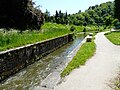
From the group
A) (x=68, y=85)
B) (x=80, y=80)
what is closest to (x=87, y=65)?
(x=80, y=80)

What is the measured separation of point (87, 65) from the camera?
11.5m

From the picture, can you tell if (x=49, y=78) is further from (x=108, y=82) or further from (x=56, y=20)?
(x=56, y=20)

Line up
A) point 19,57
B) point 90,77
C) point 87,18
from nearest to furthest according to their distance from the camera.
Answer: point 90,77 → point 19,57 → point 87,18

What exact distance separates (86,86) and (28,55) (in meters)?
7.15

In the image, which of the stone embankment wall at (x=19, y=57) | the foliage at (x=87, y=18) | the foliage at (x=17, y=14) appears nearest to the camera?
the stone embankment wall at (x=19, y=57)

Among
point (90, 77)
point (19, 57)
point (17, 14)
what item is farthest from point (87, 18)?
point (90, 77)

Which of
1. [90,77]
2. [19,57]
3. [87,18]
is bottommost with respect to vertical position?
[90,77]

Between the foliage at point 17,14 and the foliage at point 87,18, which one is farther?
the foliage at point 87,18

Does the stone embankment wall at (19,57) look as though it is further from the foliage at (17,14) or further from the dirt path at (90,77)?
the foliage at (17,14)

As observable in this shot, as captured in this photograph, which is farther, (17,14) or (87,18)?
(87,18)

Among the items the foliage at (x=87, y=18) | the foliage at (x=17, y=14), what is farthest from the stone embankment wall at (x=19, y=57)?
the foliage at (x=87, y=18)

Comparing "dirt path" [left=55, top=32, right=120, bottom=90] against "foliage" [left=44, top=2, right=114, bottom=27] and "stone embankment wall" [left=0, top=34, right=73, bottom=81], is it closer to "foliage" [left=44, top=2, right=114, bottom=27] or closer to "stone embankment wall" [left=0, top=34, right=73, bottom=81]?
"stone embankment wall" [left=0, top=34, right=73, bottom=81]

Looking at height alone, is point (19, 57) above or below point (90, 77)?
above

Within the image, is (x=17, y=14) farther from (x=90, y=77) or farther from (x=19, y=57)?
(x=90, y=77)
